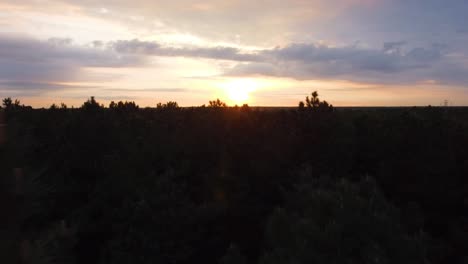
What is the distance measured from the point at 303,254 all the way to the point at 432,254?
24.1ft

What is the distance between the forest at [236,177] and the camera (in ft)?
58.4

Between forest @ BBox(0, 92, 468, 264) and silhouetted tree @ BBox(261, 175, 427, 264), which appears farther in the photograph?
forest @ BBox(0, 92, 468, 264)

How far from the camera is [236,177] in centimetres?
2127

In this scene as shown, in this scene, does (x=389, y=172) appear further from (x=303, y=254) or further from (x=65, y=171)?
(x=65, y=171)

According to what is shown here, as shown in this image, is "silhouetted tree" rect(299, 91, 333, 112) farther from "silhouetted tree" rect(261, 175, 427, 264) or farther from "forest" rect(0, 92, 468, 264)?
"silhouetted tree" rect(261, 175, 427, 264)

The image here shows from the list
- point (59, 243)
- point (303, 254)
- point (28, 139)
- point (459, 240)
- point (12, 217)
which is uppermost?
point (28, 139)

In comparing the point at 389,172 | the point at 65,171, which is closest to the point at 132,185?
the point at 65,171

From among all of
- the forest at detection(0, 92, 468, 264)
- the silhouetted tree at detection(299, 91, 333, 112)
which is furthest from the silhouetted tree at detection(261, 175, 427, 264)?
the silhouetted tree at detection(299, 91, 333, 112)

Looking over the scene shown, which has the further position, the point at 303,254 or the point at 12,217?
→ the point at 303,254

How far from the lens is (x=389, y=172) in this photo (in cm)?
2256

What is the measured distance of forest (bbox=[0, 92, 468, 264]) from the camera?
17.8 metres

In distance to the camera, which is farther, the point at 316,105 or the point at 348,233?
the point at 316,105

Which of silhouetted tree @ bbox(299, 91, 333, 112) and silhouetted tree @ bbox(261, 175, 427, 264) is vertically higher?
silhouetted tree @ bbox(299, 91, 333, 112)

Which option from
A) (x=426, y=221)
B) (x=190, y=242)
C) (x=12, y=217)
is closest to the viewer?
(x=12, y=217)
